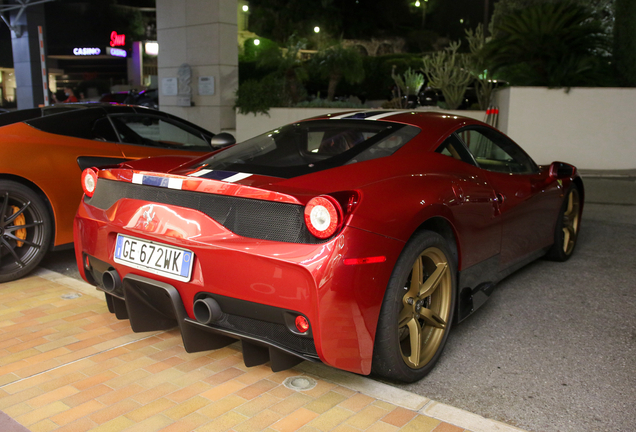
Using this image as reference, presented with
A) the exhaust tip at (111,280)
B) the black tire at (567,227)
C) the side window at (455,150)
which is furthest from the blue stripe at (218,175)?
the black tire at (567,227)

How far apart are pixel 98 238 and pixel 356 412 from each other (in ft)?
5.18

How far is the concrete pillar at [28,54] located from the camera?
846 inches

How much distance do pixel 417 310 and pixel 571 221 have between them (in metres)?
2.84

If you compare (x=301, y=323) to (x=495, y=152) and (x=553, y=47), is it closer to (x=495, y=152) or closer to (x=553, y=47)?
(x=495, y=152)

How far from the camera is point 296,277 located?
2.25 m

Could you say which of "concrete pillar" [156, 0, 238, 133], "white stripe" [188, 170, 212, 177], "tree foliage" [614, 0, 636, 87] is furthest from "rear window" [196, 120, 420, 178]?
"concrete pillar" [156, 0, 238, 133]

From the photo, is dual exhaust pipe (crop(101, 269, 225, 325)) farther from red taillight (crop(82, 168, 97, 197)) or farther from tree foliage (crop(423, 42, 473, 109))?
tree foliage (crop(423, 42, 473, 109))

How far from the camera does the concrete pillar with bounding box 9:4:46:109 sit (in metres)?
21.5

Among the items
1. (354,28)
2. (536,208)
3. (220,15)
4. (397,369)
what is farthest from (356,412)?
(354,28)

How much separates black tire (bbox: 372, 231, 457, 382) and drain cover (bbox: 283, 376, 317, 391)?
32 centimetres

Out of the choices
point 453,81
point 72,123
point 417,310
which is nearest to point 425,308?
point 417,310

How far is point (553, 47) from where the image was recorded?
36.7 feet

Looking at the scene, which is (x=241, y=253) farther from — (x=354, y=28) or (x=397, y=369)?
(x=354, y=28)

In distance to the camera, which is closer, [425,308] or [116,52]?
[425,308]
